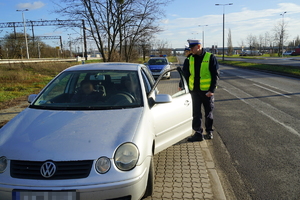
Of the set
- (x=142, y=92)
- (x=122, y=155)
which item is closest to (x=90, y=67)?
(x=142, y=92)

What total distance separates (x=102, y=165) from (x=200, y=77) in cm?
335

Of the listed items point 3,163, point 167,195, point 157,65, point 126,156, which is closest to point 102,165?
point 126,156

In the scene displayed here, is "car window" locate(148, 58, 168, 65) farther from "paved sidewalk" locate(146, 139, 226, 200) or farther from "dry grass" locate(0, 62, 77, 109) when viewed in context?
"paved sidewalk" locate(146, 139, 226, 200)

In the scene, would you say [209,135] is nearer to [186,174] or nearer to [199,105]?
[199,105]

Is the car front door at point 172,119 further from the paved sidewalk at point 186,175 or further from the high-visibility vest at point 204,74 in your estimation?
the high-visibility vest at point 204,74

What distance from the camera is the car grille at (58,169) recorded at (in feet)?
8.49

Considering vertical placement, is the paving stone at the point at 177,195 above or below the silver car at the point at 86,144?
below

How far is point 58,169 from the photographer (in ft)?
8.53

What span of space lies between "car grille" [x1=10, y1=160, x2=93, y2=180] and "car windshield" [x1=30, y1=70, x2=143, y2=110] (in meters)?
1.15

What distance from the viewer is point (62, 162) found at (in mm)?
2623

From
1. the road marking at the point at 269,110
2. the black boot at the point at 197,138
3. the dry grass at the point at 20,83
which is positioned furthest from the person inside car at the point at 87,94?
the dry grass at the point at 20,83

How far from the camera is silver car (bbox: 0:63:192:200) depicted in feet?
8.40

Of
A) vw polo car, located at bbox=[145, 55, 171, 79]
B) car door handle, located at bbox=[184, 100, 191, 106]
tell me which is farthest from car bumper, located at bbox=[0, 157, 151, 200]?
vw polo car, located at bbox=[145, 55, 171, 79]

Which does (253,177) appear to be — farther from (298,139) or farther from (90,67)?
(90,67)
